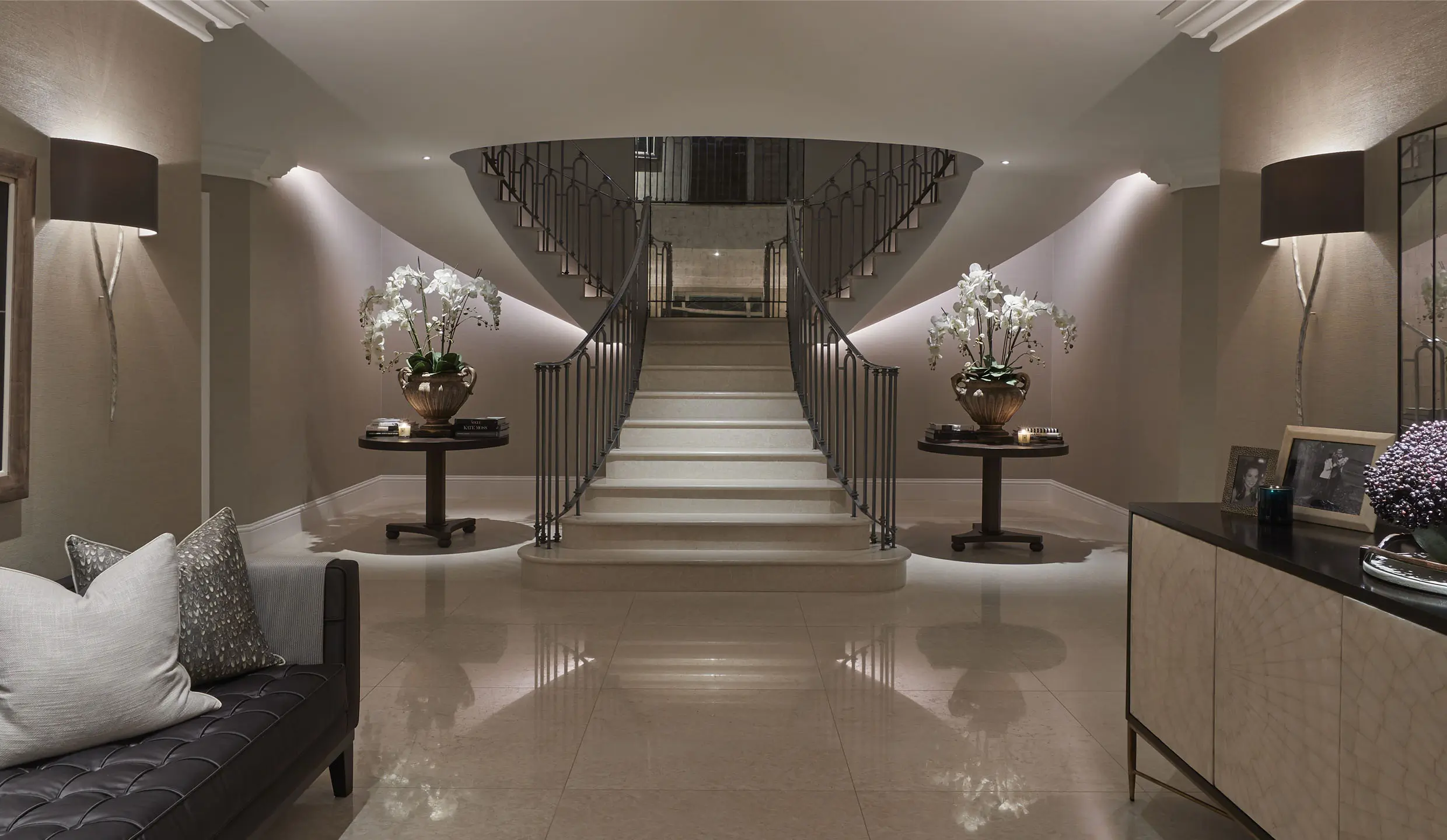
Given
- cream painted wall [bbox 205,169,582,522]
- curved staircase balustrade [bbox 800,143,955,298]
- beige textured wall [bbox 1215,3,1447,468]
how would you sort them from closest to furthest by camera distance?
1. beige textured wall [bbox 1215,3,1447,468]
2. cream painted wall [bbox 205,169,582,522]
3. curved staircase balustrade [bbox 800,143,955,298]

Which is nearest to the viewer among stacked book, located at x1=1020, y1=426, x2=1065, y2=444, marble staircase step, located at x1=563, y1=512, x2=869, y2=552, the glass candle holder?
the glass candle holder

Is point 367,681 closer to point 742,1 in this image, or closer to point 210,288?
point 742,1

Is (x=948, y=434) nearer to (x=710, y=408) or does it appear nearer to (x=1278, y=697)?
(x=710, y=408)

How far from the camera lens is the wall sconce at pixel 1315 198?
280cm

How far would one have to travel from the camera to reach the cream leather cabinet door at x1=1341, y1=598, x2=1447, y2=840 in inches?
59.7

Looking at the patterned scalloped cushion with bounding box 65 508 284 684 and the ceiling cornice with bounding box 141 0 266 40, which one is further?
the ceiling cornice with bounding box 141 0 266 40

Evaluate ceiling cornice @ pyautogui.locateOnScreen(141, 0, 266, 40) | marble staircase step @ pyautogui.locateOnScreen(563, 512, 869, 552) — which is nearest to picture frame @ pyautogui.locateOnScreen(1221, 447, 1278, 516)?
marble staircase step @ pyautogui.locateOnScreen(563, 512, 869, 552)

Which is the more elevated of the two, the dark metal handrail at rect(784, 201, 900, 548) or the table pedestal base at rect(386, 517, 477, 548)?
the dark metal handrail at rect(784, 201, 900, 548)

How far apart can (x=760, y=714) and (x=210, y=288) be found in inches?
190

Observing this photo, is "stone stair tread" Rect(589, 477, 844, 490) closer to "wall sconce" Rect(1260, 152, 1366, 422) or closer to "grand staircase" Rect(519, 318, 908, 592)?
"grand staircase" Rect(519, 318, 908, 592)

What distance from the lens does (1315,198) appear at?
2855 millimetres

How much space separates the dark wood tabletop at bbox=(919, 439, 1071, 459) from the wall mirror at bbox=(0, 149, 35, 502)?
4880 millimetres

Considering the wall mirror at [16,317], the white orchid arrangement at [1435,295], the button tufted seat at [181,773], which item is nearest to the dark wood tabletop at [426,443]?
the wall mirror at [16,317]

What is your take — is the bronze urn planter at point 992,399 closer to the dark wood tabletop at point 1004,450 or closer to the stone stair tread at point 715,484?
the dark wood tabletop at point 1004,450
